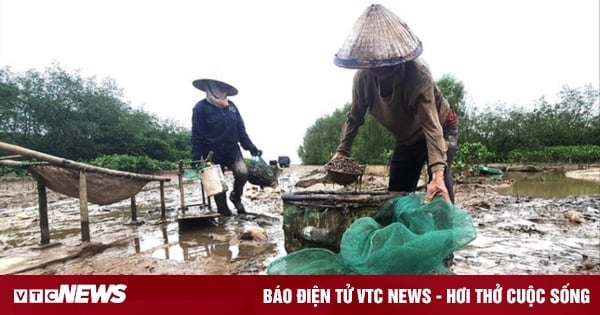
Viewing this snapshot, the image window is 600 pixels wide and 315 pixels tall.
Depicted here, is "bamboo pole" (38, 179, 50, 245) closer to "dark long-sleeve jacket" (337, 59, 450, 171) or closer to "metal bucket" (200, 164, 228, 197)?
"metal bucket" (200, 164, 228, 197)

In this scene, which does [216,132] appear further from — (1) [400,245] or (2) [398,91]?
(1) [400,245]

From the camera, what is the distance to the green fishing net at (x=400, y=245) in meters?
1.43

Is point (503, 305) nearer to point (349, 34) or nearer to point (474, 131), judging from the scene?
point (349, 34)

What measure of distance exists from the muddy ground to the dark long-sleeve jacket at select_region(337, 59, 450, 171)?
0.87 m

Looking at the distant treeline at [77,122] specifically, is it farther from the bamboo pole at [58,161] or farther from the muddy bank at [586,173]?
the muddy bank at [586,173]

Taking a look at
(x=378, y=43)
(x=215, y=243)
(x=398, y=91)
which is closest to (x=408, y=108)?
(x=398, y=91)

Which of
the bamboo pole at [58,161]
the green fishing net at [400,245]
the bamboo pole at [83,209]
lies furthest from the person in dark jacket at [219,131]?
the green fishing net at [400,245]

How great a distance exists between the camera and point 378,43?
1760 millimetres

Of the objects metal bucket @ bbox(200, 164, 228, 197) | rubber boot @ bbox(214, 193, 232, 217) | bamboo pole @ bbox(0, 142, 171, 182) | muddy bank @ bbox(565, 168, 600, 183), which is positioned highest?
bamboo pole @ bbox(0, 142, 171, 182)

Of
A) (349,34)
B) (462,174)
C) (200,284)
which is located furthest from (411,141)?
(462,174)

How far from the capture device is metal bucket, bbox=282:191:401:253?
171 centimetres

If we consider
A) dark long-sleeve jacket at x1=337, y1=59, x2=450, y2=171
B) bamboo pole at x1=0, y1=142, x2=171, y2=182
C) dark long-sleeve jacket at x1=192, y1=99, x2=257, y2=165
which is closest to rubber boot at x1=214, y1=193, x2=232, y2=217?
dark long-sleeve jacket at x1=192, y1=99, x2=257, y2=165

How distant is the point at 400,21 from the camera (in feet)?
6.15

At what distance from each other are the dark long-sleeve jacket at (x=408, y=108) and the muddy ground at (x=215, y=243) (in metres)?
0.87
